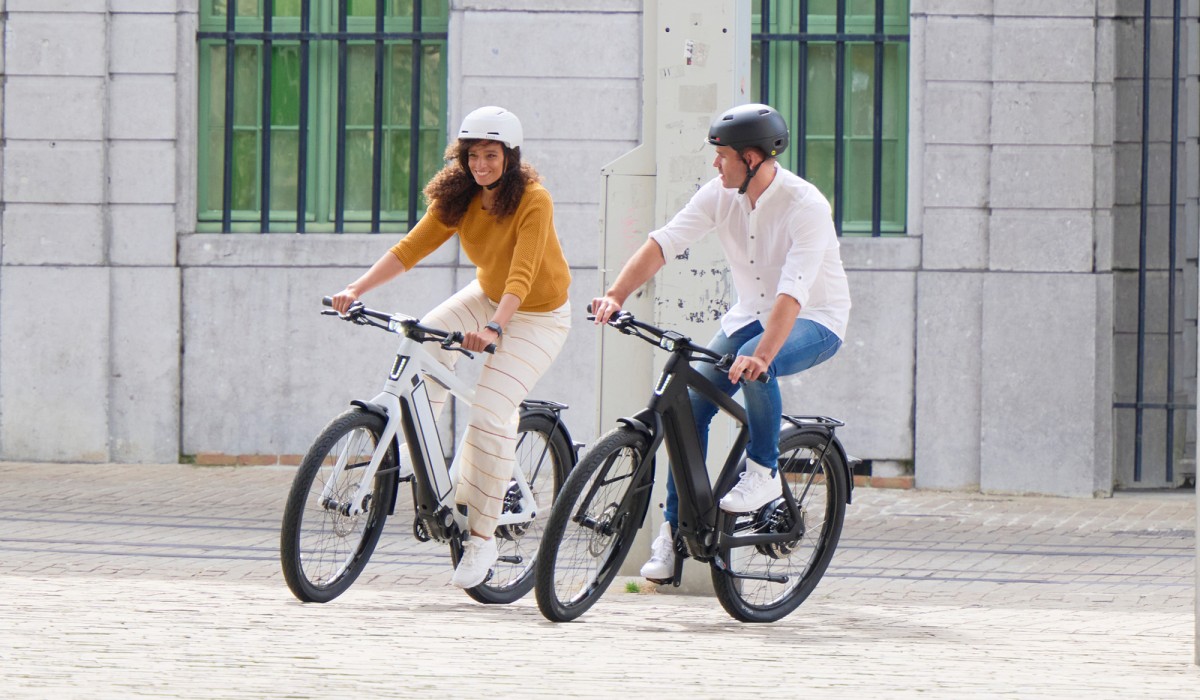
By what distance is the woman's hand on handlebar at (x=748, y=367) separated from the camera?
234 inches

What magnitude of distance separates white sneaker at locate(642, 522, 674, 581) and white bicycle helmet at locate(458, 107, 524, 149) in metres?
1.45

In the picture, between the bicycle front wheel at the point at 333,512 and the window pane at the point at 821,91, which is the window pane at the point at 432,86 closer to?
the window pane at the point at 821,91

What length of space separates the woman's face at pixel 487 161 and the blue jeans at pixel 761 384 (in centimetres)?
97

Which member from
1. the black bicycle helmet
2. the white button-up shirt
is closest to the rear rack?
the white button-up shirt

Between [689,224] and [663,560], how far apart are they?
3.73ft

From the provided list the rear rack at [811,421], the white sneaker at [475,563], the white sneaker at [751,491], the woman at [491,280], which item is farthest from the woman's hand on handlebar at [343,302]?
the rear rack at [811,421]

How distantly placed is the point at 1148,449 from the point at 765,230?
6232mm

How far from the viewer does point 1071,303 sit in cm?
1145

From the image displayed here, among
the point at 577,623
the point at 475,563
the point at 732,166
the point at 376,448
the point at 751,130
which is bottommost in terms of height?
the point at 577,623

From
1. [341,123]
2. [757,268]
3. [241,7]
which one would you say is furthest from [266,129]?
[757,268]

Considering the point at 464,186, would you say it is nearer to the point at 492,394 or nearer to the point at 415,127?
the point at 492,394

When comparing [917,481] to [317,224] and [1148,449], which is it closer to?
[1148,449]

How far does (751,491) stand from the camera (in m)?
6.28

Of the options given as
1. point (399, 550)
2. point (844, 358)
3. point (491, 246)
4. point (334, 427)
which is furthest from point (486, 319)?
point (844, 358)
